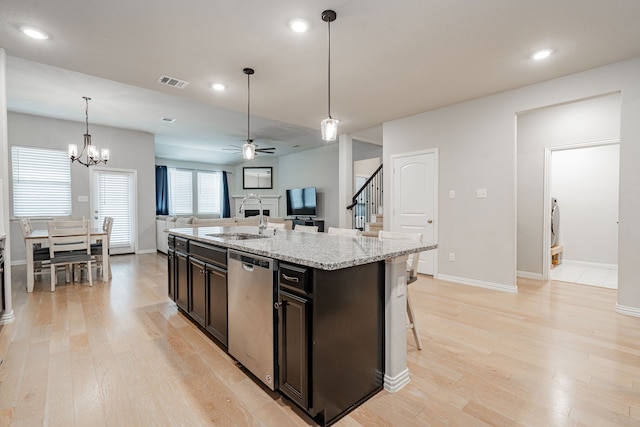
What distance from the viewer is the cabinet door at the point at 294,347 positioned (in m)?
1.51

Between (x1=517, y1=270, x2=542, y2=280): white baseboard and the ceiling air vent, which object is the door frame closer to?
(x1=517, y1=270, x2=542, y2=280): white baseboard

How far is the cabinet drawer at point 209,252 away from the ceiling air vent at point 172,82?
2.05m

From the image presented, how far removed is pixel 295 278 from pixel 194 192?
Answer: 975 centimetres

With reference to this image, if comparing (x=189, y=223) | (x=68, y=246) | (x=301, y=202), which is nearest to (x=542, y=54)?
(x=189, y=223)

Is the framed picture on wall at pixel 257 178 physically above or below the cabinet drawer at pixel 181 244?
above

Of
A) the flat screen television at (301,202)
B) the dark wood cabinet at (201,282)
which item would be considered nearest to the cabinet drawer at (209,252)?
the dark wood cabinet at (201,282)

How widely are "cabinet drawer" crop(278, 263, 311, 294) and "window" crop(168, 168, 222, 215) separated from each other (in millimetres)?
9355

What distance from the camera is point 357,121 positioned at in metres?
5.25

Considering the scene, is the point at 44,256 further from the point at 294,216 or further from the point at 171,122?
the point at 294,216

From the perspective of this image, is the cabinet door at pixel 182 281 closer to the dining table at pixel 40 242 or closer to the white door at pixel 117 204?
the dining table at pixel 40 242

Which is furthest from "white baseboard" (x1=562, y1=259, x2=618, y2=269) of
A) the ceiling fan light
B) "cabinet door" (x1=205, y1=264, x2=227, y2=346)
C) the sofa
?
"cabinet door" (x1=205, y1=264, x2=227, y2=346)

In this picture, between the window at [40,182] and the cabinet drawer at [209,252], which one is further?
the window at [40,182]

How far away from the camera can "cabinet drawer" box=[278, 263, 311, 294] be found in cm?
150

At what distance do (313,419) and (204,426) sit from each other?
22.3 inches
